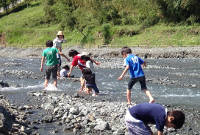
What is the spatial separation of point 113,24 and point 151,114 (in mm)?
49629

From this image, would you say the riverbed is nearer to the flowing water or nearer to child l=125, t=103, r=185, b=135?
the flowing water

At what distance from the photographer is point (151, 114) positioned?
6.14m

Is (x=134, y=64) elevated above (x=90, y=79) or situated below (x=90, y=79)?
above

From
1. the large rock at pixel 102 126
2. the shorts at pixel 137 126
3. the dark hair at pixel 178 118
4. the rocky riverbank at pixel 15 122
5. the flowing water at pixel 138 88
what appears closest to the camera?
the dark hair at pixel 178 118

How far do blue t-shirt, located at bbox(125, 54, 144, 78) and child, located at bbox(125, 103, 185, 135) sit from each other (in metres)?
4.17

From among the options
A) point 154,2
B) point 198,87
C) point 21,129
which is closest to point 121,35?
point 154,2

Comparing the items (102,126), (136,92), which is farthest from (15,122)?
(136,92)

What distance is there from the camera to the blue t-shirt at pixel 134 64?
1057 centimetres

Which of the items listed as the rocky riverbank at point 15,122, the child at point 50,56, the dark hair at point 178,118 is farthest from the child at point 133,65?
the dark hair at point 178,118

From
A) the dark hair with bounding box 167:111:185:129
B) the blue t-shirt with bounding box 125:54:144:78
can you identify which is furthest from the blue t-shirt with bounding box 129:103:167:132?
the blue t-shirt with bounding box 125:54:144:78

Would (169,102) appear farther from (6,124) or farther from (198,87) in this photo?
(6,124)

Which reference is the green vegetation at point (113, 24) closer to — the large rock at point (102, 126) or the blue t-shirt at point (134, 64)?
the blue t-shirt at point (134, 64)

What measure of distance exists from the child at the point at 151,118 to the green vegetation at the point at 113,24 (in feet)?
112

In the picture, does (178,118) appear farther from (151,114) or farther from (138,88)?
(138,88)
